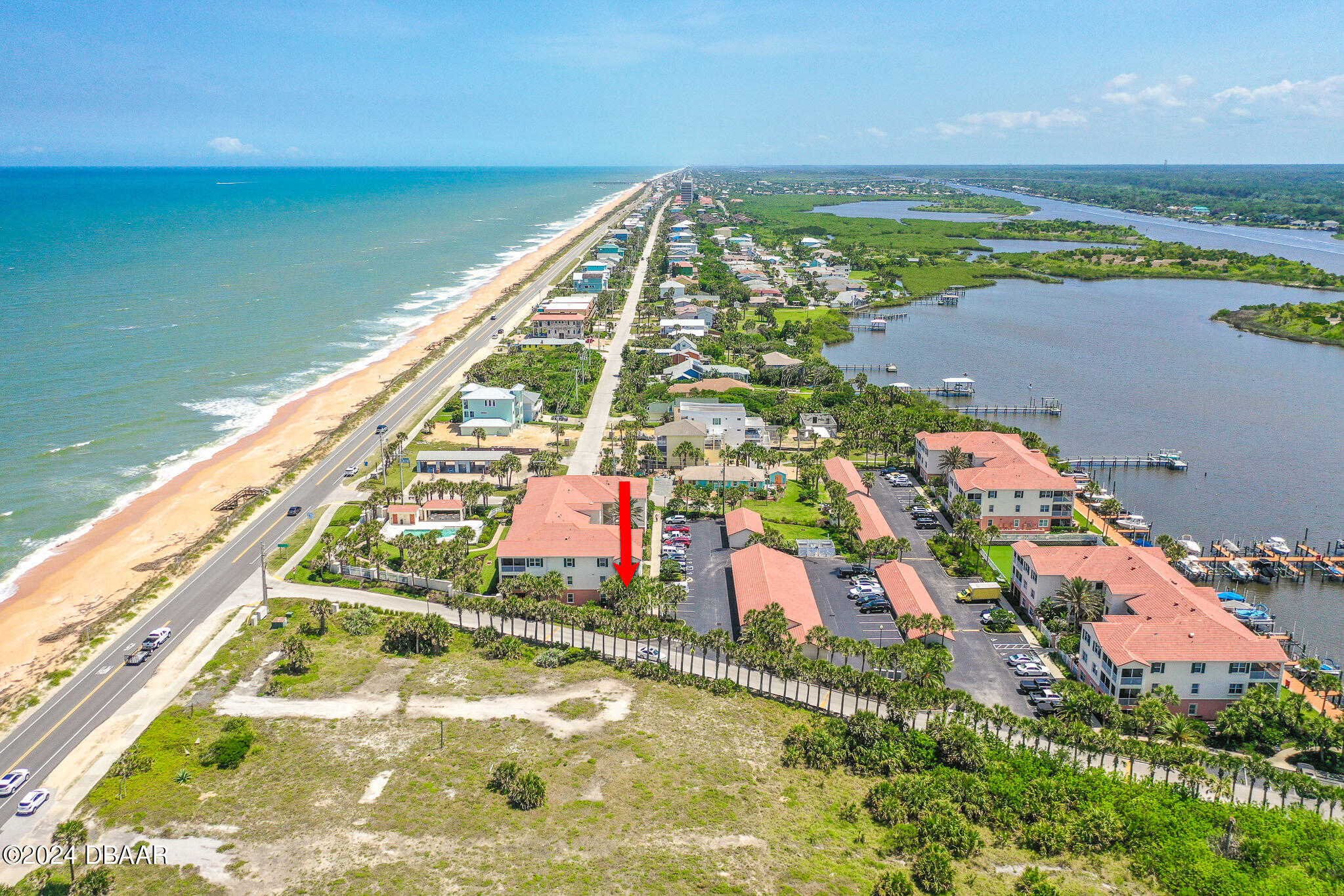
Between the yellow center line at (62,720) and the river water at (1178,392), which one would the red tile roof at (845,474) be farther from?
the yellow center line at (62,720)

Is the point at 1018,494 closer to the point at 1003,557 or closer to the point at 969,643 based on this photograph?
the point at 1003,557

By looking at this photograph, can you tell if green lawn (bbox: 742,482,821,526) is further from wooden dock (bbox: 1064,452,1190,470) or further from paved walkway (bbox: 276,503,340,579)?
paved walkway (bbox: 276,503,340,579)

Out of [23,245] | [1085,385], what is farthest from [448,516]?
[23,245]

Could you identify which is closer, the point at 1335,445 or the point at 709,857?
the point at 709,857

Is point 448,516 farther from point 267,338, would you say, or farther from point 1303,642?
point 267,338

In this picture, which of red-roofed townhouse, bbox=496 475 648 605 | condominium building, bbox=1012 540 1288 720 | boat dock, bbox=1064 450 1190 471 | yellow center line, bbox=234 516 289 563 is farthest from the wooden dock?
yellow center line, bbox=234 516 289 563

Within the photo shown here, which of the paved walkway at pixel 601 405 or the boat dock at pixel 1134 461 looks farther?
the boat dock at pixel 1134 461

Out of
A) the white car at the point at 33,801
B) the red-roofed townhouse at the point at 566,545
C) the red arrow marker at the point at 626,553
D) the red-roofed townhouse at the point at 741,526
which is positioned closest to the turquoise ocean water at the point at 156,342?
the white car at the point at 33,801
